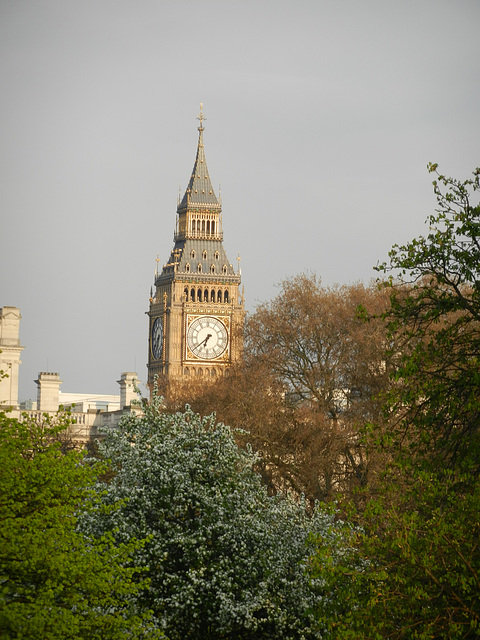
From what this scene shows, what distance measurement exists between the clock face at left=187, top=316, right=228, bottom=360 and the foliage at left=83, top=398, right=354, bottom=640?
128 metres

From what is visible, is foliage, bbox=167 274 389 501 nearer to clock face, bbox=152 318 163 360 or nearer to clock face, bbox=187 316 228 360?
clock face, bbox=187 316 228 360

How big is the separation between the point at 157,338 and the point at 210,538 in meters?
141

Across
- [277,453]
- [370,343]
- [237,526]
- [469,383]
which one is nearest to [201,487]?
[237,526]

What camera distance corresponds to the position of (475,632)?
24.8 m

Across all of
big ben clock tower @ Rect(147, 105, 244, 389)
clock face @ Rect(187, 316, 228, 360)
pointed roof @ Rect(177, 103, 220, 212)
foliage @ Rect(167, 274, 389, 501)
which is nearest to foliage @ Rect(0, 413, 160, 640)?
foliage @ Rect(167, 274, 389, 501)

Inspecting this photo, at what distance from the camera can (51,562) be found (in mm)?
26250

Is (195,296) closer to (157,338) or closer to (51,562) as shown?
(157,338)

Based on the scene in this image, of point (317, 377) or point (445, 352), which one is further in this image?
point (317, 377)

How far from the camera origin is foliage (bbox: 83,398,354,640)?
32812mm

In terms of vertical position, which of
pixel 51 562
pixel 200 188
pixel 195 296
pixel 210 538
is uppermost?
pixel 200 188

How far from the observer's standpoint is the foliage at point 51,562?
24.7 m

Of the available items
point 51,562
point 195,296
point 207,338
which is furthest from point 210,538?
point 195,296

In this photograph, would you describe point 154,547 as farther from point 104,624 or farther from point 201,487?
point 104,624

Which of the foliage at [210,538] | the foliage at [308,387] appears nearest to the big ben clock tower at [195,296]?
the foliage at [308,387]
